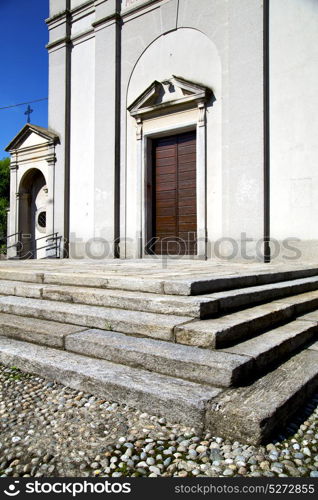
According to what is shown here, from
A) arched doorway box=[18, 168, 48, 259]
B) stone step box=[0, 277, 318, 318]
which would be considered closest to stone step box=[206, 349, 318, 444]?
stone step box=[0, 277, 318, 318]

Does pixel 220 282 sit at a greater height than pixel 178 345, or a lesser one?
greater

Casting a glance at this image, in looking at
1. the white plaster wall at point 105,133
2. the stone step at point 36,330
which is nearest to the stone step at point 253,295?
the stone step at point 36,330

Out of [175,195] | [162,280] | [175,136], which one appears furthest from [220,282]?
[175,136]

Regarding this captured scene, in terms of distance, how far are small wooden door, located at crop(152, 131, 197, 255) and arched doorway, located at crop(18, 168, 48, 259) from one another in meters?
4.71

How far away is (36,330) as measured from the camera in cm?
304

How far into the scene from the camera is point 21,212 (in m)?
12.7

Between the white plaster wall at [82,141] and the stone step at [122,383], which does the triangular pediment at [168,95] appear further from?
the stone step at [122,383]

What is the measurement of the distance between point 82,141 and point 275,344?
988cm

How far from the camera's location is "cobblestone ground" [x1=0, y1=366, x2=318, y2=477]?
1.56m

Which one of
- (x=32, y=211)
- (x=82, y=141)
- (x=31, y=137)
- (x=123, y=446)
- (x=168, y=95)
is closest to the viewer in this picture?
(x=123, y=446)

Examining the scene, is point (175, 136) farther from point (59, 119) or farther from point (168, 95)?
point (59, 119)

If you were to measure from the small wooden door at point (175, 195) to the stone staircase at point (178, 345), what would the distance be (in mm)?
5424

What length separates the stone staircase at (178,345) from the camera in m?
1.93

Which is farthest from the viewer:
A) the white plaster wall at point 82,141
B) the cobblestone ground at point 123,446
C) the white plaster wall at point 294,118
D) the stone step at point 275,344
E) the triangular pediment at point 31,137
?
the triangular pediment at point 31,137
